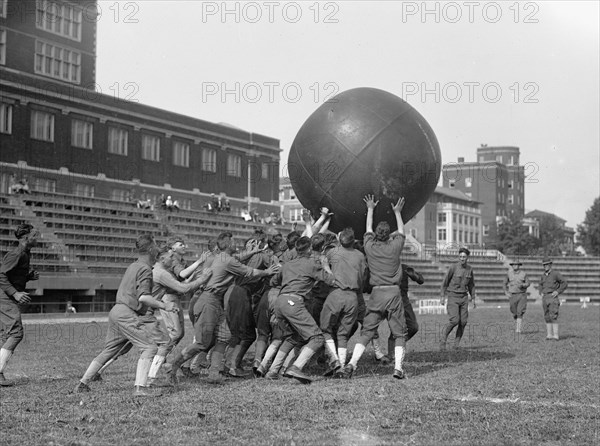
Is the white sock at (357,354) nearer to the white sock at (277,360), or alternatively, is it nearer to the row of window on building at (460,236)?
the white sock at (277,360)

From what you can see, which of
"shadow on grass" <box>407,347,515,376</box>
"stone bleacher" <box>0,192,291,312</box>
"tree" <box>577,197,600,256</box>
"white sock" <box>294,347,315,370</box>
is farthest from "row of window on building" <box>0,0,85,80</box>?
"tree" <box>577,197,600,256</box>

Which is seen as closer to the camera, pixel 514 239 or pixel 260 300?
pixel 260 300

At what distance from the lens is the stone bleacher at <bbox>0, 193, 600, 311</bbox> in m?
29.0

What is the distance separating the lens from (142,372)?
8992mm

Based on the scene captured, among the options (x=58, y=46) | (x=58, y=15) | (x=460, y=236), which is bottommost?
(x=460, y=236)

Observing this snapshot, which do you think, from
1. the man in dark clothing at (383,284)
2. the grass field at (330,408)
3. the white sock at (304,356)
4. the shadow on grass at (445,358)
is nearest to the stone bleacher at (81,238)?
the grass field at (330,408)

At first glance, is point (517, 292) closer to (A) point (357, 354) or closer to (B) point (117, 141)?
(A) point (357, 354)

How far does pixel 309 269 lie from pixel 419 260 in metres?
39.3

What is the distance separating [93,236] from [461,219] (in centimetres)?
8471

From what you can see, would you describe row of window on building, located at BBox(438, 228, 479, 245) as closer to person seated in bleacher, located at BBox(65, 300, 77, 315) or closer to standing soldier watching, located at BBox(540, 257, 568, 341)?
person seated in bleacher, located at BBox(65, 300, 77, 315)

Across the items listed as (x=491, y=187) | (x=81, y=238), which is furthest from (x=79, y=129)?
(x=491, y=187)

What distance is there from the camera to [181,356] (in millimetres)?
10078

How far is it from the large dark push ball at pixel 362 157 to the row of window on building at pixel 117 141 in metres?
33.5

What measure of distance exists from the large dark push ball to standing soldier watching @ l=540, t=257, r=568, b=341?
312 inches
